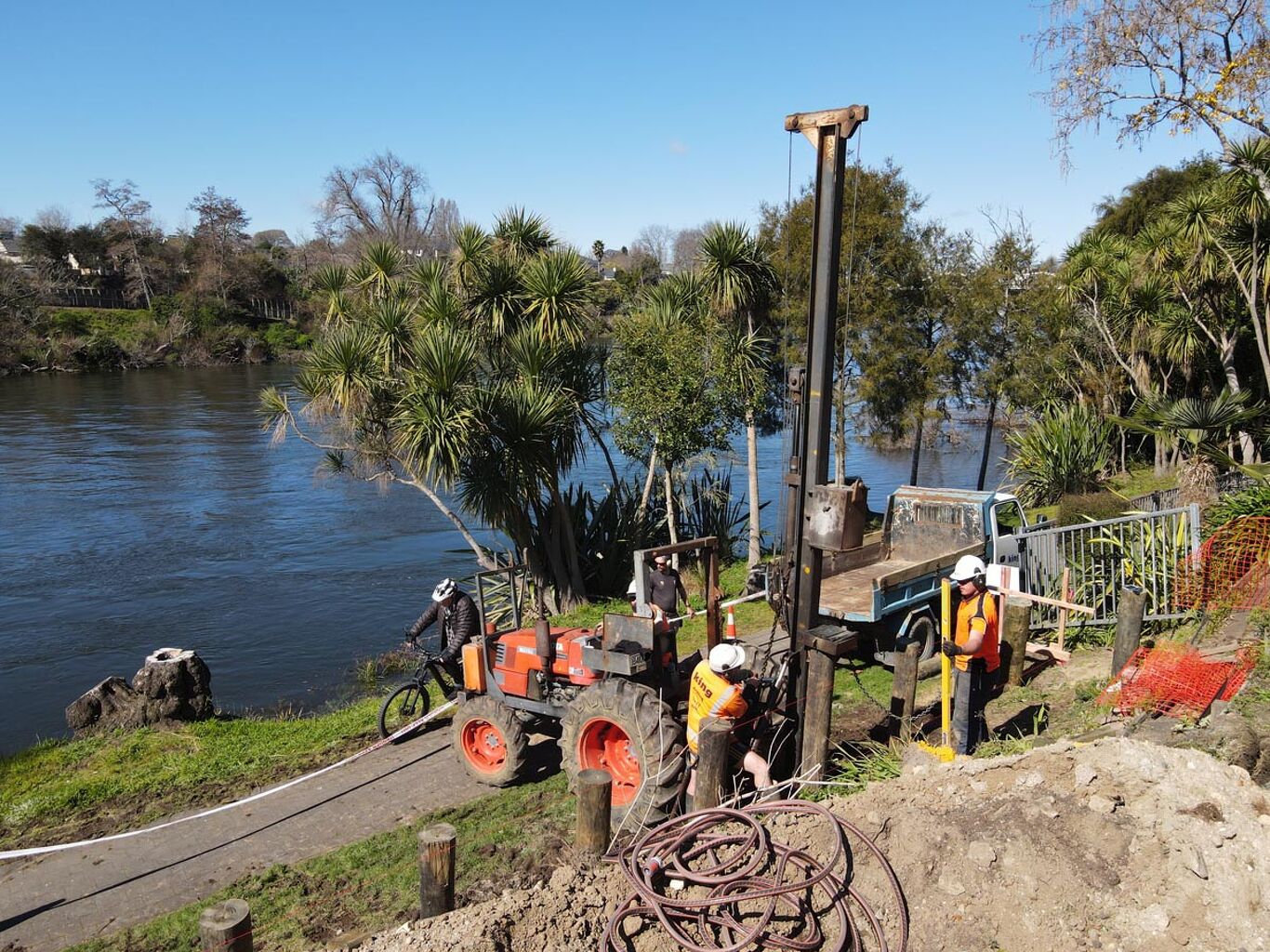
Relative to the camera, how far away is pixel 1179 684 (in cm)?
675

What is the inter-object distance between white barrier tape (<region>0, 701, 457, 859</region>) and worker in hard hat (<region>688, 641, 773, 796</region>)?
4.09 meters

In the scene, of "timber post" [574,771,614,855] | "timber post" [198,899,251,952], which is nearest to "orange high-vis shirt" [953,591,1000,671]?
"timber post" [574,771,614,855]

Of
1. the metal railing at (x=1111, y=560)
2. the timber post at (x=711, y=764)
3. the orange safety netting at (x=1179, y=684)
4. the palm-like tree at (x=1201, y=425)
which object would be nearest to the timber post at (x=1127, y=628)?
the orange safety netting at (x=1179, y=684)

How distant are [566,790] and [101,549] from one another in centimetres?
1892

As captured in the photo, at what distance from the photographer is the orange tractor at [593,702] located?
7.03 meters

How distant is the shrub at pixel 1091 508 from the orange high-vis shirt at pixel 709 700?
11.0 m

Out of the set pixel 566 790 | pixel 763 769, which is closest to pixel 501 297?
pixel 566 790

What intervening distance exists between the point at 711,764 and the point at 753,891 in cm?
98

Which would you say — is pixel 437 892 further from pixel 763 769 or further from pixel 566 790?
pixel 566 790

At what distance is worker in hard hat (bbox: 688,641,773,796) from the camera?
6.45 m

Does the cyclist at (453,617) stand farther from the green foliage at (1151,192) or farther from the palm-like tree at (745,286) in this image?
the green foliage at (1151,192)

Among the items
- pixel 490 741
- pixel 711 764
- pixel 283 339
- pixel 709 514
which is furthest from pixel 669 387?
pixel 283 339

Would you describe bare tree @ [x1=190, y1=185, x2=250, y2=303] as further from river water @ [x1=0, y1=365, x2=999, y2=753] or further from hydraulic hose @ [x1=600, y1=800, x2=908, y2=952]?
hydraulic hose @ [x1=600, y1=800, x2=908, y2=952]

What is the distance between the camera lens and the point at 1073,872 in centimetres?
486
